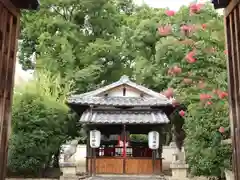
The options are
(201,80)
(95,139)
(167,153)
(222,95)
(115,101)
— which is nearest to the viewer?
(222,95)

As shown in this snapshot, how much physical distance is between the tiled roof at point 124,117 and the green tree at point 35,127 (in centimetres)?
182

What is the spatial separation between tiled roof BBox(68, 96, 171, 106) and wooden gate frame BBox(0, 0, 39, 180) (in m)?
12.9

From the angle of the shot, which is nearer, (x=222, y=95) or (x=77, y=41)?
(x=222, y=95)

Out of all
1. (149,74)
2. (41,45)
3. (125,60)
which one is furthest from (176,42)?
(125,60)

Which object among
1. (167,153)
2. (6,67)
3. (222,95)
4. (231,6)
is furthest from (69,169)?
(231,6)

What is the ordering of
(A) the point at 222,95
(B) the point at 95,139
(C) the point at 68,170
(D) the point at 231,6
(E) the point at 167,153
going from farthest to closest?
(E) the point at 167,153 → (C) the point at 68,170 → (B) the point at 95,139 → (A) the point at 222,95 → (D) the point at 231,6

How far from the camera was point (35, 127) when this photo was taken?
697 inches

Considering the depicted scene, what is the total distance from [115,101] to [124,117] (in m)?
1.19

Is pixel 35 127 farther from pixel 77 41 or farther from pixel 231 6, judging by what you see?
pixel 231 6

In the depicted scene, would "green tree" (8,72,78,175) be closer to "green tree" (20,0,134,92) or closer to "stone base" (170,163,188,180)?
"green tree" (20,0,134,92)

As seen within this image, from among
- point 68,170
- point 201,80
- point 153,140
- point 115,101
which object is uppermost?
point 115,101

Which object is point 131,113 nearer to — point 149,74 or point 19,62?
point 149,74

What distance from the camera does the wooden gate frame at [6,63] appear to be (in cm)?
442

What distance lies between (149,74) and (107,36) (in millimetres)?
5961
